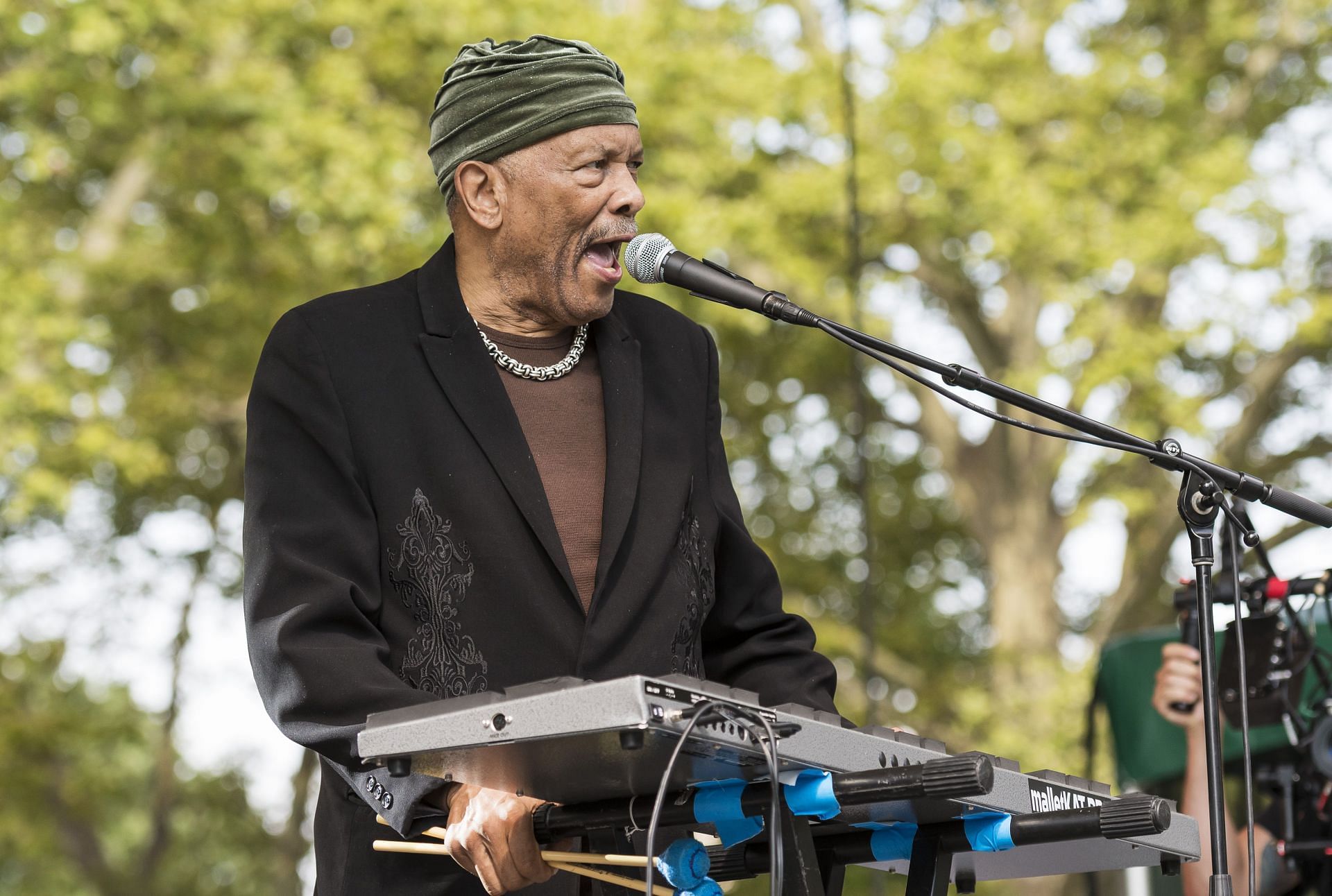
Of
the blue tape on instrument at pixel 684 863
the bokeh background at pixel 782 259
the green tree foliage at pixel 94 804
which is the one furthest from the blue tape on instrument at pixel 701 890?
the green tree foliage at pixel 94 804

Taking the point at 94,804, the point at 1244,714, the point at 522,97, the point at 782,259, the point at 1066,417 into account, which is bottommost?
the point at 1244,714

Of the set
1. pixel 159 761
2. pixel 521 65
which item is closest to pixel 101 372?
pixel 159 761

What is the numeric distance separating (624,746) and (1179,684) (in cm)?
223

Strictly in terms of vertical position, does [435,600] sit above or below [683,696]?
above

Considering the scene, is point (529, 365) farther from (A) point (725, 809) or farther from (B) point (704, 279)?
(A) point (725, 809)

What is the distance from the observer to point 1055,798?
6.11ft

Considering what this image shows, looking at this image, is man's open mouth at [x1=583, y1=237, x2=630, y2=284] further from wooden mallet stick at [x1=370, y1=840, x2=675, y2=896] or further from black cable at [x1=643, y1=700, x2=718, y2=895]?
black cable at [x1=643, y1=700, x2=718, y2=895]

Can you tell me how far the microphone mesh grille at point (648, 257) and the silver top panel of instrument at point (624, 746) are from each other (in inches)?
30.0

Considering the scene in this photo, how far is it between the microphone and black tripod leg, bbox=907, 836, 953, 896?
698mm

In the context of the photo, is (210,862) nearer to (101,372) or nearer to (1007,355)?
(101,372)

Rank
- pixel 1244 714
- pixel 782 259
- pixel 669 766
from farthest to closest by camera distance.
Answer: pixel 782 259 < pixel 1244 714 < pixel 669 766

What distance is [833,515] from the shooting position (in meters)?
15.1

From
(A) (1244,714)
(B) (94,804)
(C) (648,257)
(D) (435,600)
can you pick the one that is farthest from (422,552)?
(B) (94,804)

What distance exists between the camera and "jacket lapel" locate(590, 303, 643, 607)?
7.39ft
